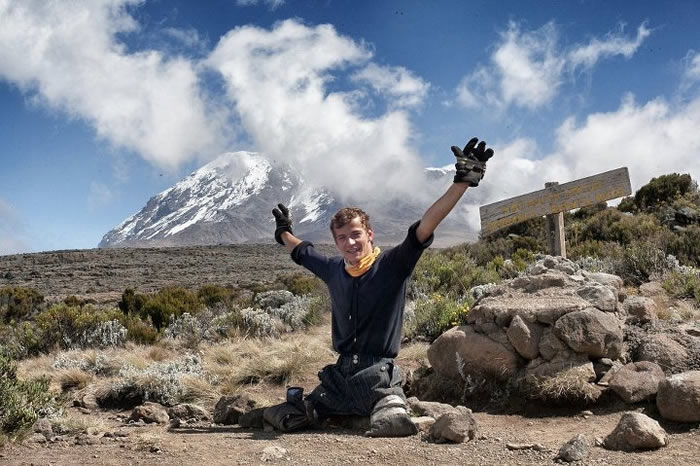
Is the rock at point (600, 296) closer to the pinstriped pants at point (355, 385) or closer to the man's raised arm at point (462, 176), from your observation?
the pinstriped pants at point (355, 385)

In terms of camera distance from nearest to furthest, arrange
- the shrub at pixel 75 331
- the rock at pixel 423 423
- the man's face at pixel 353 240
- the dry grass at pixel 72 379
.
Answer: the rock at pixel 423 423 < the man's face at pixel 353 240 < the dry grass at pixel 72 379 < the shrub at pixel 75 331

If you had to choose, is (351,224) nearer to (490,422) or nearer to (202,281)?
(490,422)

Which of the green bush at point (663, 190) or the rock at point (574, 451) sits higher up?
the green bush at point (663, 190)

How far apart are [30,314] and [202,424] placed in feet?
48.6

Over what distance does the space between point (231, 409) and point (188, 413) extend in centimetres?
57

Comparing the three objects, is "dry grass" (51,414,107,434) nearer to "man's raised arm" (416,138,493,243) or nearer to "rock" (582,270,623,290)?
"man's raised arm" (416,138,493,243)

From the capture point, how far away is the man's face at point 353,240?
4.23m

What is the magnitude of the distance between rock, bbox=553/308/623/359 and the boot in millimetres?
1703

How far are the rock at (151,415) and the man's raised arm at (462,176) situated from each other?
3.03 m

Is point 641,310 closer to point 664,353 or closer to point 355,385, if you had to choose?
point 664,353

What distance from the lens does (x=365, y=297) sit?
13.8 ft

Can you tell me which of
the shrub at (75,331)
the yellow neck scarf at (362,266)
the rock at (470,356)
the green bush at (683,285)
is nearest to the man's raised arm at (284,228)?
the yellow neck scarf at (362,266)

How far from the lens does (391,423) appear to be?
12.7 feet

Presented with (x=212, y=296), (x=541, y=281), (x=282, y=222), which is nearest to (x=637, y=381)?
(x=541, y=281)
